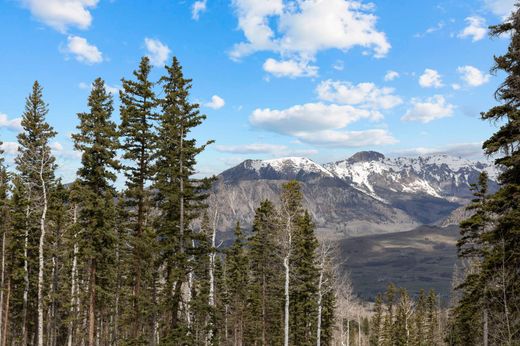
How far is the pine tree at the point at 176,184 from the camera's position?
1002 inches

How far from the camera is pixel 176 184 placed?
26.1m

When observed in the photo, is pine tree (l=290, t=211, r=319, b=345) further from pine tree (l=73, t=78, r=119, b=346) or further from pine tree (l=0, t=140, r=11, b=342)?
pine tree (l=0, t=140, r=11, b=342)

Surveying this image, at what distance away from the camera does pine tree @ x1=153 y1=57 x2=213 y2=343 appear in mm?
25453

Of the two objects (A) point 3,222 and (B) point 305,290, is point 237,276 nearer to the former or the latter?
(B) point 305,290

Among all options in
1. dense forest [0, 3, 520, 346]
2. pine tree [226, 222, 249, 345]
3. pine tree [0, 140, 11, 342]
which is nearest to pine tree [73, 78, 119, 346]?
dense forest [0, 3, 520, 346]

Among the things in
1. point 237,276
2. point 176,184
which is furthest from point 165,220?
point 237,276

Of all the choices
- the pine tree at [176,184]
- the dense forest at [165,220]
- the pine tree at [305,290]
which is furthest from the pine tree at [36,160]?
the pine tree at [305,290]

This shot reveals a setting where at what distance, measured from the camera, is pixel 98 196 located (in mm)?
25547

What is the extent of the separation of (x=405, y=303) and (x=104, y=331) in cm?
4819

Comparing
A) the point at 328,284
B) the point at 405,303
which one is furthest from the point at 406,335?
the point at 328,284

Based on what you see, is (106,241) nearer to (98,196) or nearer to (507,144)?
(98,196)

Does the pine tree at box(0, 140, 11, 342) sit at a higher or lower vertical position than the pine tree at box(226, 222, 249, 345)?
higher

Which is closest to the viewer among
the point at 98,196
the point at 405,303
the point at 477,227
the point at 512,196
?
the point at 512,196

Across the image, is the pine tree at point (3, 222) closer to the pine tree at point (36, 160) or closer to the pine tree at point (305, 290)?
the pine tree at point (36, 160)
